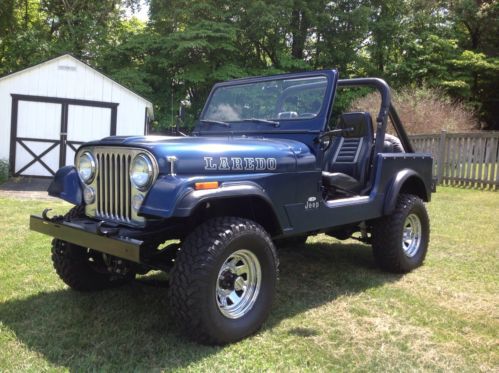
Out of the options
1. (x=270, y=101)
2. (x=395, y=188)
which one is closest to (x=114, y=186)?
(x=270, y=101)

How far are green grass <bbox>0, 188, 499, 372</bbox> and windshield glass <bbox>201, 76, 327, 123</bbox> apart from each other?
150 centimetres

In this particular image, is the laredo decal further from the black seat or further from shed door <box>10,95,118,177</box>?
shed door <box>10,95,118,177</box>

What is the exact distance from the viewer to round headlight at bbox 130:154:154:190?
305 cm

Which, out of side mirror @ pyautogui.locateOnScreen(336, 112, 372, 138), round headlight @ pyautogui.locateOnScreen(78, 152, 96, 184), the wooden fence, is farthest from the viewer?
the wooden fence

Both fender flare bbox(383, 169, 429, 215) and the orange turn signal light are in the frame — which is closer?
the orange turn signal light

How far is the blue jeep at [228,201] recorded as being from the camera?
3.03 meters

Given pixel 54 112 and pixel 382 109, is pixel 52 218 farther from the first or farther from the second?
pixel 54 112

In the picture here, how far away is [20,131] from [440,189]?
34.3 ft

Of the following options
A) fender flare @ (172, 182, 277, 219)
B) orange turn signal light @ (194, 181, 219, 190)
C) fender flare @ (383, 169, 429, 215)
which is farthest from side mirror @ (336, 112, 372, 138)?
orange turn signal light @ (194, 181, 219, 190)

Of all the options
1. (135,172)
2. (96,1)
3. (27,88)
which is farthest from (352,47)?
(135,172)

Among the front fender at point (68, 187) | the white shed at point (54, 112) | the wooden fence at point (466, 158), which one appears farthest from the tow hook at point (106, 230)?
the wooden fence at point (466, 158)

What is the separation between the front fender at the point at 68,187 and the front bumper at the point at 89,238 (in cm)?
24

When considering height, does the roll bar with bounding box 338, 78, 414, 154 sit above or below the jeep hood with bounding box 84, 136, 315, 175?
above

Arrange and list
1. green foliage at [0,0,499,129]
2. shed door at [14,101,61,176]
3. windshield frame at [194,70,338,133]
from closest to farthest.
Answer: windshield frame at [194,70,338,133], shed door at [14,101,61,176], green foliage at [0,0,499,129]
